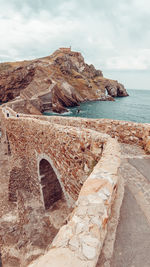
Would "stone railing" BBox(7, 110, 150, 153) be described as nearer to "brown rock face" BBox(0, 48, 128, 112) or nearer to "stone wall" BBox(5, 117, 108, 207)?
"stone wall" BBox(5, 117, 108, 207)

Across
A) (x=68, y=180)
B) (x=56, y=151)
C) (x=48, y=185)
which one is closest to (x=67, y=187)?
(x=68, y=180)

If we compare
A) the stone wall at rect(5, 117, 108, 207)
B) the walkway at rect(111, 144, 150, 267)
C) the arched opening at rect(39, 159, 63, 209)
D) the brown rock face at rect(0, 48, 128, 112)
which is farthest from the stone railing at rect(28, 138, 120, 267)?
the brown rock face at rect(0, 48, 128, 112)

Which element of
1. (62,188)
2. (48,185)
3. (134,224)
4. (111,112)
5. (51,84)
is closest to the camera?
(134,224)

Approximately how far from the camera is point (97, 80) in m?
102

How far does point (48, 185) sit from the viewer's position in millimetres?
11195

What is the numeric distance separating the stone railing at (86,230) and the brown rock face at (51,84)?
1631 inches

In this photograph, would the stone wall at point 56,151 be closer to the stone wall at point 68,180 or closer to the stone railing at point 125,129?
the stone wall at point 68,180

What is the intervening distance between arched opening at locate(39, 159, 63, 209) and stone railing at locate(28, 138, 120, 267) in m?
7.35

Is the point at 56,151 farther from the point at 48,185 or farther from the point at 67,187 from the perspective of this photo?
the point at 48,185

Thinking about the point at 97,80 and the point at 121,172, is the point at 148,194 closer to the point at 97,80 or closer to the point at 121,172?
the point at 121,172

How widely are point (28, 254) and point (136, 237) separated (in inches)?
370

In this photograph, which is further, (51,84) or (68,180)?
(51,84)

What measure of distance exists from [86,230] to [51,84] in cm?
5420

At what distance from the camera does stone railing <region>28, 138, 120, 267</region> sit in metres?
1.77
